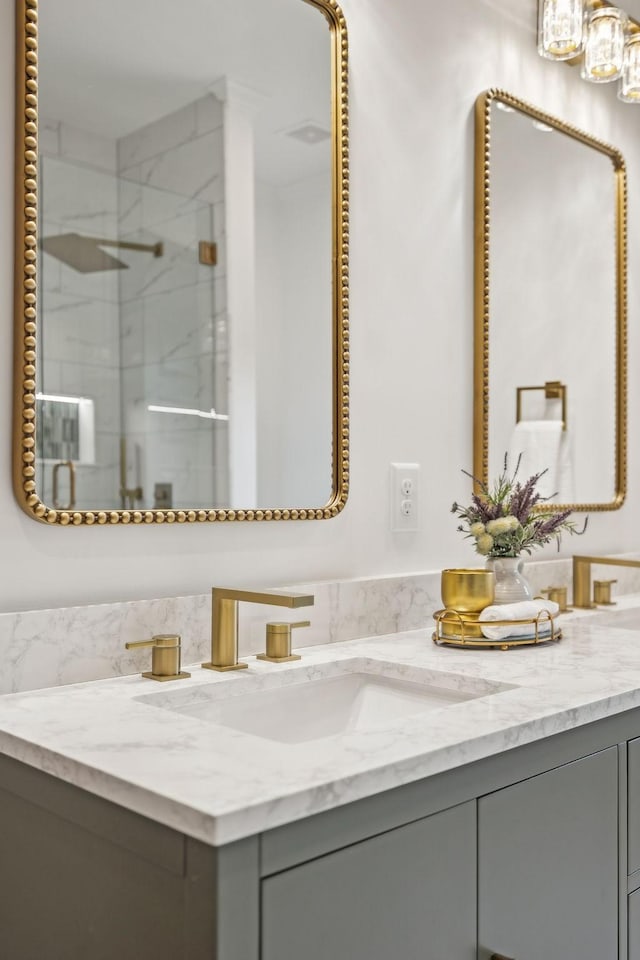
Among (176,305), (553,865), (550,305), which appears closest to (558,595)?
(550,305)

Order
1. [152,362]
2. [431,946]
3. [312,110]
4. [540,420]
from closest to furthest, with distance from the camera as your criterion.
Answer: [431,946], [152,362], [312,110], [540,420]

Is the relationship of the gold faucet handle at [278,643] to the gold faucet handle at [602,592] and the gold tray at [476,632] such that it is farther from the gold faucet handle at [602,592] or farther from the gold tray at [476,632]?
the gold faucet handle at [602,592]

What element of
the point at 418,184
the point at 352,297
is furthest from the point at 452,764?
the point at 418,184

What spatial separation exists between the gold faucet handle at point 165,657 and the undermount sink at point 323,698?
7 cm

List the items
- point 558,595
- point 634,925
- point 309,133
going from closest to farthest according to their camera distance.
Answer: point 634,925 → point 309,133 → point 558,595

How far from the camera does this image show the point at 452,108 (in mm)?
1795

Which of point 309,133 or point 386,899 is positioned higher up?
point 309,133

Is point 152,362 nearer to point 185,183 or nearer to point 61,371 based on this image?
point 61,371

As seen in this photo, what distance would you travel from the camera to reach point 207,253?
1.40 metres

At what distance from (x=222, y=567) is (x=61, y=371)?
37 cm

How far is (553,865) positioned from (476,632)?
1.53ft

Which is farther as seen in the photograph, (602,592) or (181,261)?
(602,592)

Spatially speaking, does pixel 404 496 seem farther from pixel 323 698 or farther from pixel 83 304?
pixel 83 304

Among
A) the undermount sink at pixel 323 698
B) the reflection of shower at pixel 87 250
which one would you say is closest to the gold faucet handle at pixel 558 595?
the undermount sink at pixel 323 698
